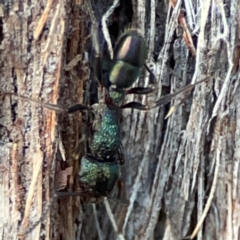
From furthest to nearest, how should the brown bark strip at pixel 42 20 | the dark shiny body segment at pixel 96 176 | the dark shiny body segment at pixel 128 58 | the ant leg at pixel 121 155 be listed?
the ant leg at pixel 121 155 → the dark shiny body segment at pixel 96 176 → the dark shiny body segment at pixel 128 58 → the brown bark strip at pixel 42 20

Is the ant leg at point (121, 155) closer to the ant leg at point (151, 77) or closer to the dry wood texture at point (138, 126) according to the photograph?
the dry wood texture at point (138, 126)

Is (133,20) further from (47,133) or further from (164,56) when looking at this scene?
(47,133)

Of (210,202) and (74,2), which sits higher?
(74,2)

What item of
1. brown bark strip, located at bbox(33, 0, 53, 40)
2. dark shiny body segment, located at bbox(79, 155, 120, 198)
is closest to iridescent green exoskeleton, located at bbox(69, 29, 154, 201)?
dark shiny body segment, located at bbox(79, 155, 120, 198)

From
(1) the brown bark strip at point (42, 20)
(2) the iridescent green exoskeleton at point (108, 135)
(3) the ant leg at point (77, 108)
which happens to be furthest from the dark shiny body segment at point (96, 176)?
(1) the brown bark strip at point (42, 20)

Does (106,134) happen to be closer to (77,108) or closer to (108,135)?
(108,135)

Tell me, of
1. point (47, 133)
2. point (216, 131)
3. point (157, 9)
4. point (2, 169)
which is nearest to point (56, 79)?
point (47, 133)

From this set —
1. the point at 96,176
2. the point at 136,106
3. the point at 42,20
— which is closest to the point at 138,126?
the point at 136,106

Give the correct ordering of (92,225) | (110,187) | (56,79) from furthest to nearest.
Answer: (92,225) → (110,187) → (56,79)
